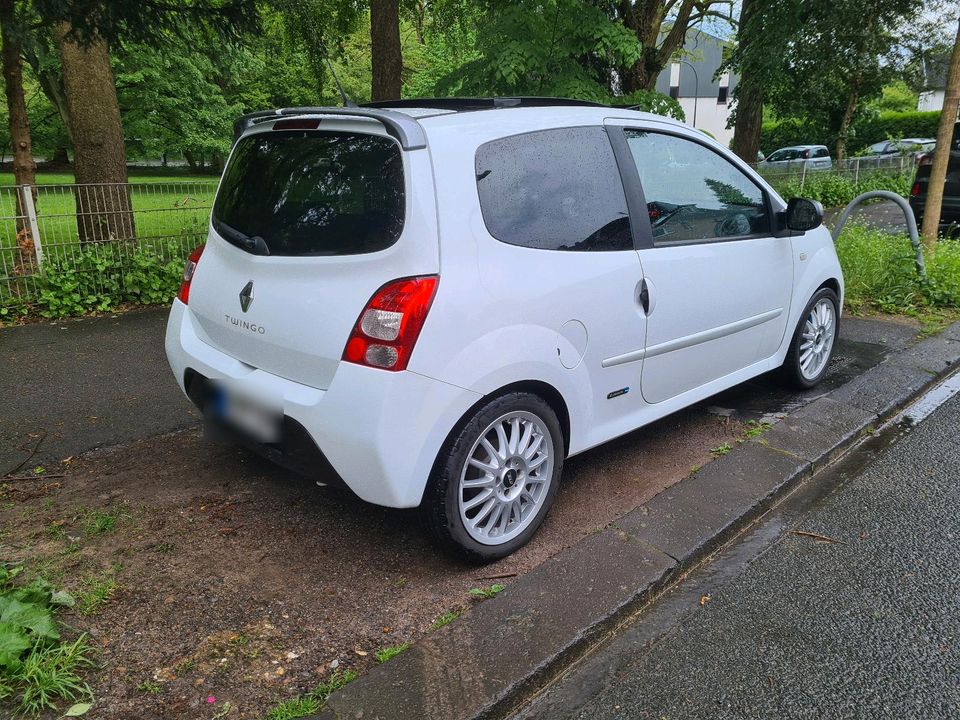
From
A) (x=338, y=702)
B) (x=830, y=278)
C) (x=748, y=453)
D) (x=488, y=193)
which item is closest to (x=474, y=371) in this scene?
(x=488, y=193)

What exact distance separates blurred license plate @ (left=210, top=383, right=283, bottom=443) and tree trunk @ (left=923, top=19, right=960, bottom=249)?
758 centimetres

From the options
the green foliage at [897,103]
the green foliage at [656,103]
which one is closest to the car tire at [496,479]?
the green foliage at [656,103]

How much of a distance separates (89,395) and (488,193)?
3.38m

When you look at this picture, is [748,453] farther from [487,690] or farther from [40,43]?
[40,43]

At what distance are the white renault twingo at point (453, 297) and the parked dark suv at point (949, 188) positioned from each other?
29.2 feet

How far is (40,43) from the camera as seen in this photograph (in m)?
6.84

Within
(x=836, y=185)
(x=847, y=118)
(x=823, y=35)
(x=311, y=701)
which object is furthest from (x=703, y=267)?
(x=847, y=118)

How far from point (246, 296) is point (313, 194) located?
1.65ft

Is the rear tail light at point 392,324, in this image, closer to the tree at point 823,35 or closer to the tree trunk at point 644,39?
the tree trunk at point 644,39

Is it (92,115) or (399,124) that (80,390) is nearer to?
(399,124)

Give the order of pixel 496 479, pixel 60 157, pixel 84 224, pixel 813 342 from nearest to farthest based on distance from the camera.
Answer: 1. pixel 496 479
2. pixel 813 342
3. pixel 84 224
4. pixel 60 157

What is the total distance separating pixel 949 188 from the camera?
35.2 feet

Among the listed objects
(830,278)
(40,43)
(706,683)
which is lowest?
(706,683)

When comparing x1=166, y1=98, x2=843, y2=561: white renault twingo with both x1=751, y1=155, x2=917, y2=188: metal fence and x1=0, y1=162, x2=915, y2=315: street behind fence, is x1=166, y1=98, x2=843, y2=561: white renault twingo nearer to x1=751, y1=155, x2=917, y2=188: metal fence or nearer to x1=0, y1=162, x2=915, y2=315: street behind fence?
x1=0, y1=162, x2=915, y2=315: street behind fence
